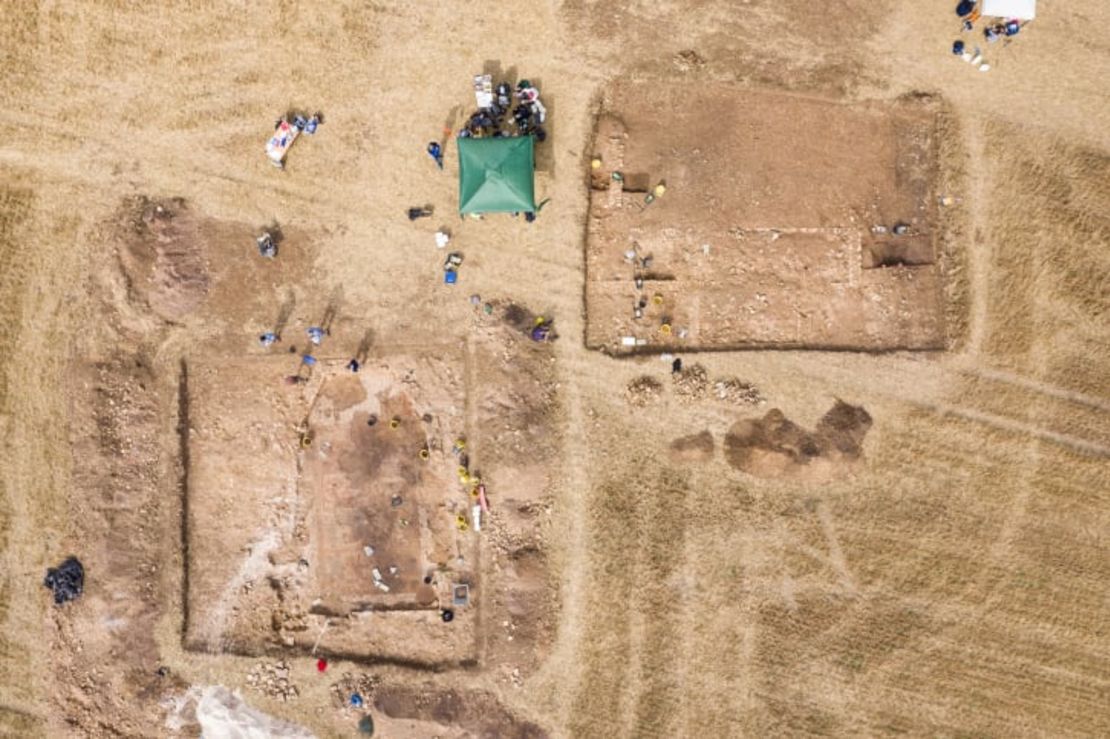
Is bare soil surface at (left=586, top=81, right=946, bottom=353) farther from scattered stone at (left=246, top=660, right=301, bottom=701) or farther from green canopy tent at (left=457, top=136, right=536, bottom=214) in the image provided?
scattered stone at (left=246, top=660, right=301, bottom=701)

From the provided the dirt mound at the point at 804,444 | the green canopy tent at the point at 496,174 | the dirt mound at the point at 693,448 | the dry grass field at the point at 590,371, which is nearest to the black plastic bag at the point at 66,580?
the dry grass field at the point at 590,371

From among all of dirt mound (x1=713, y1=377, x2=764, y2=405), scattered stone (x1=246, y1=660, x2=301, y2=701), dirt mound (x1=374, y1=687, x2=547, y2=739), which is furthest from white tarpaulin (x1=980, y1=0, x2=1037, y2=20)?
scattered stone (x1=246, y1=660, x2=301, y2=701)

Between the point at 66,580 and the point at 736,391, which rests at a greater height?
the point at 736,391

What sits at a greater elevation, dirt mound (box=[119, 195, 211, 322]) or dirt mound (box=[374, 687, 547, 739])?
dirt mound (box=[119, 195, 211, 322])

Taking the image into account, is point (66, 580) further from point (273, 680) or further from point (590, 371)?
point (590, 371)

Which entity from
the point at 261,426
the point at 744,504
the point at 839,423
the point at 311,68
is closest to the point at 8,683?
the point at 261,426

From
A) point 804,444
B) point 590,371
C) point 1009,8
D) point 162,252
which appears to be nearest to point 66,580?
point 162,252

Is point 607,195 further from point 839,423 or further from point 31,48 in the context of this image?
point 31,48
